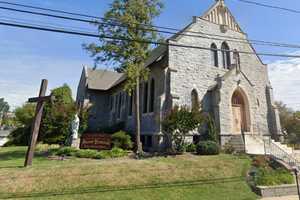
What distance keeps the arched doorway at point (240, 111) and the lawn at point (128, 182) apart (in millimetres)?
8111

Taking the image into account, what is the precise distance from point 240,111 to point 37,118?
51.8 ft

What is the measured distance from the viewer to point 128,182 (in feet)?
26.5

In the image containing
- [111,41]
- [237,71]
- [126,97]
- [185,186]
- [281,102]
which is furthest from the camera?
[281,102]

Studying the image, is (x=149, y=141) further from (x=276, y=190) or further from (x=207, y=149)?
(x=276, y=190)

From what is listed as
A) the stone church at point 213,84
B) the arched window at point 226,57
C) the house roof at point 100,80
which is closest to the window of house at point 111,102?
the house roof at point 100,80

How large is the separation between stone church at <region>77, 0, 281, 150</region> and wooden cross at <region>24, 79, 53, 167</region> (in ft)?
24.9

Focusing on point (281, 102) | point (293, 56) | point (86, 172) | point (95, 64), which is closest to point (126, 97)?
point (95, 64)

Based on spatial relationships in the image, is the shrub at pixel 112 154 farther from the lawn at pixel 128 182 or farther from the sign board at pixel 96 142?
the lawn at pixel 128 182

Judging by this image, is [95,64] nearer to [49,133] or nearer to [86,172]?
[49,133]

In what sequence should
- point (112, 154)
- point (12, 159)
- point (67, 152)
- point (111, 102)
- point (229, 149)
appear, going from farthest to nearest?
point (111, 102)
point (229, 149)
point (67, 152)
point (112, 154)
point (12, 159)

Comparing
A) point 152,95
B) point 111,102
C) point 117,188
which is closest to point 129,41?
point 152,95

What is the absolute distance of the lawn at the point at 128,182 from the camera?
7.03 meters

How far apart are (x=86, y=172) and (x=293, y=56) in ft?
35.1

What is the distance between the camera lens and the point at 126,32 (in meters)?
14.8
